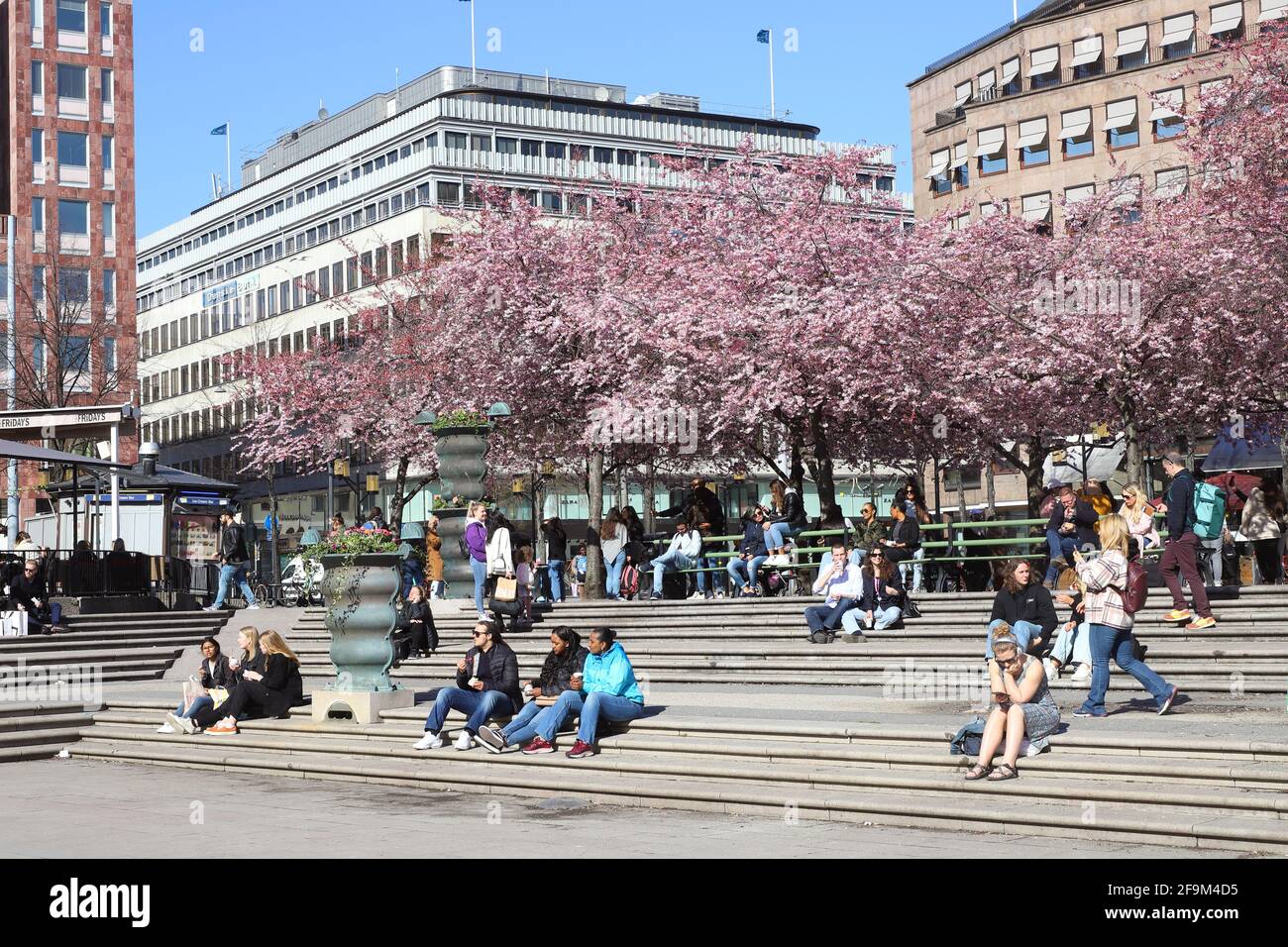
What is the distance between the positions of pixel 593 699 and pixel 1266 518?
9.99 meters

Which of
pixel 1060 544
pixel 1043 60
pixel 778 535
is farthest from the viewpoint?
pixel 1043 60

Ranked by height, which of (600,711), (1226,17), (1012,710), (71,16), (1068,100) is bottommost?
(600,711)

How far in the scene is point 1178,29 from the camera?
60.3m

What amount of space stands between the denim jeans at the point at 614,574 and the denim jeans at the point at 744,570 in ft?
7.66

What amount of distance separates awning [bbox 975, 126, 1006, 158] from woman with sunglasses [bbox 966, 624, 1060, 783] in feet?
183

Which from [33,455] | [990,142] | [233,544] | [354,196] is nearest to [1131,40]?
[990,142]

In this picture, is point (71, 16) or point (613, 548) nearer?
point (613, 548)

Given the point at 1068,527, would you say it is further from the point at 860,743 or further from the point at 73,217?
the point at 73,217

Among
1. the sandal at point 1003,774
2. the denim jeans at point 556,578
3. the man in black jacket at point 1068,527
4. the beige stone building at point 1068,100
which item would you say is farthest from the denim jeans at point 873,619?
the beige stone building at point 1068,100

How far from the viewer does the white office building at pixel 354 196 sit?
7775 cm

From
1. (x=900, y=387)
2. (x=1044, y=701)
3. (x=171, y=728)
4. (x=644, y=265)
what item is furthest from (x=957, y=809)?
(x=644, y=265)

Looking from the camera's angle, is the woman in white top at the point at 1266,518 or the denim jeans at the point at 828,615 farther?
the denim jeans at the point at 828,615

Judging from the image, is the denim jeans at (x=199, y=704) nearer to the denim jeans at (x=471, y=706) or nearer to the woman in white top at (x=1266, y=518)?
the denim jeans at (x=471, y=706)

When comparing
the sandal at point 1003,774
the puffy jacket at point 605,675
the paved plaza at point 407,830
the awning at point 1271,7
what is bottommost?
the paved plaza at point 407,830
